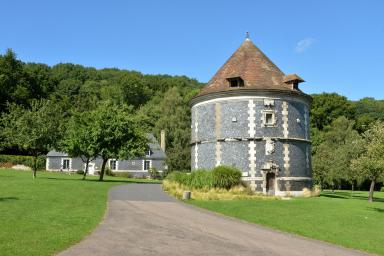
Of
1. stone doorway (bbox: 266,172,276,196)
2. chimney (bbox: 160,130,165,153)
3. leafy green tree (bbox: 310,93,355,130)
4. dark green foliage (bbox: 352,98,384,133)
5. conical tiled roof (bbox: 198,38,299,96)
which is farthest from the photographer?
dark green foliage (bbox: 352,98,384,133)

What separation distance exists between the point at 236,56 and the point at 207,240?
27.1 metres

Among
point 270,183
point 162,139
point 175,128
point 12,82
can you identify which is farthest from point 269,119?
point 12,82

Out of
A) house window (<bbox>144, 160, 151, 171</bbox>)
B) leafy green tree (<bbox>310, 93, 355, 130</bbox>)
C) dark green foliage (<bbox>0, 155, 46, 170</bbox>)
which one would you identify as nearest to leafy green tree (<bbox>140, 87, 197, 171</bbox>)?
house window (<bbox>144, 160, 151, 171</bbox>)

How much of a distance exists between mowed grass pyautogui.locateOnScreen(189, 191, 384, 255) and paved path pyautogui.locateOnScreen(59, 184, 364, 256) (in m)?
1.06

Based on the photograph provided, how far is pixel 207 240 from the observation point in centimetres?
1336

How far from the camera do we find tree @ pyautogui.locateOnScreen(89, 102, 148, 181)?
40.7 m

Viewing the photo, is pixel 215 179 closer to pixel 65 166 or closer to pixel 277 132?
pixel 277 132

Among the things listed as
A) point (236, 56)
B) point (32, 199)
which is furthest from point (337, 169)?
point (32, 199)

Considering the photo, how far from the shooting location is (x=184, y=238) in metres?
13.4

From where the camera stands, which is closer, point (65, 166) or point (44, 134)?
point (44, 134)

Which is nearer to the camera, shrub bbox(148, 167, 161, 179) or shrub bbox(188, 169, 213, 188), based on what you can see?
shrub bbox(188, 169, 213, 188)

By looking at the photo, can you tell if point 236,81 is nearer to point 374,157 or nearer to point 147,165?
point 374,157

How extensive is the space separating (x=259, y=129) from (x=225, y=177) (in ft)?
19.2

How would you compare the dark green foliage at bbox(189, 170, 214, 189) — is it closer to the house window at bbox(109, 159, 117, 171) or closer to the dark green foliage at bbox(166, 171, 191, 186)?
the dark green foliage at bbox(166, 171, 191, 186)
